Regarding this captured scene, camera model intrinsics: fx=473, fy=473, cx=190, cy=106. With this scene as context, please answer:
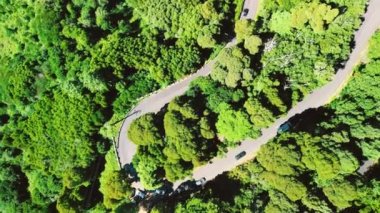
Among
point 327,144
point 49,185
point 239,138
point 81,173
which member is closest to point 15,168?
point 49,185

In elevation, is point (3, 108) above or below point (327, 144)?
above

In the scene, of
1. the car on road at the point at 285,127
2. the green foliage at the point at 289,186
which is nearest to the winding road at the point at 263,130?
the car on road at the point at 285,127

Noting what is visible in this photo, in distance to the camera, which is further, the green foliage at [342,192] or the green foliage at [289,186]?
the green foliage at [289,186]

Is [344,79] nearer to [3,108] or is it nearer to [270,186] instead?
[270,186]

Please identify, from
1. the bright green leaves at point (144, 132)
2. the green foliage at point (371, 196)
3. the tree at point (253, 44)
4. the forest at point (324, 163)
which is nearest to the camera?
the green foliage at point (371, 196)

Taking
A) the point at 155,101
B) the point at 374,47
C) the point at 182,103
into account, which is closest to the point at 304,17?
the point at 374,47

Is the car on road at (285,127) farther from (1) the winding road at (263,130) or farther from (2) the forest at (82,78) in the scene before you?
(2) the forest at (82,78)
